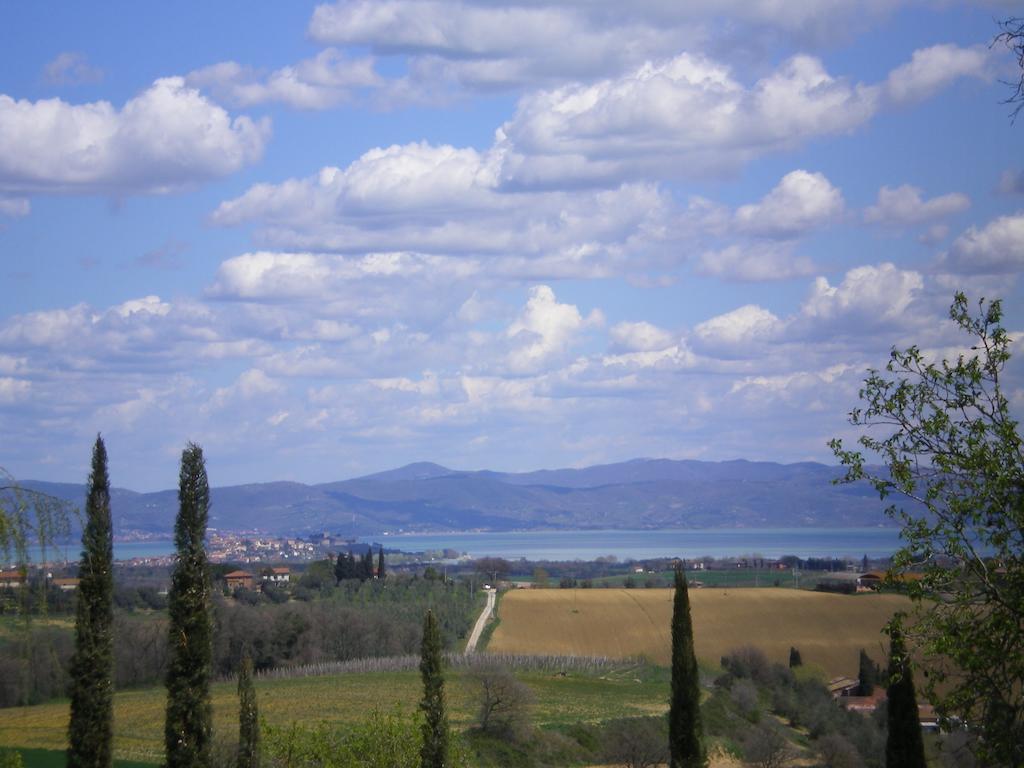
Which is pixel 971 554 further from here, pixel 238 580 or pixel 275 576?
pixel 275 576

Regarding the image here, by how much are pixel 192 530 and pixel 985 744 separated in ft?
45.6

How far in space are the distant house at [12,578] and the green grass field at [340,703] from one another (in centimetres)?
2653

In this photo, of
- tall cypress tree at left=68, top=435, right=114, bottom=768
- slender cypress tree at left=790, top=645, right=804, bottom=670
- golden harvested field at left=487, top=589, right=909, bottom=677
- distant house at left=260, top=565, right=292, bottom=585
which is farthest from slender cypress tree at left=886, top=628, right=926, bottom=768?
distant house at left=260, top=565, right=292, bottom=585

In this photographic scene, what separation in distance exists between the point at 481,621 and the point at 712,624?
780 inches

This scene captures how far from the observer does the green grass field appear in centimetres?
4281

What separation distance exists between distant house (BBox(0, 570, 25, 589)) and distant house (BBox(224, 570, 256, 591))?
301ft

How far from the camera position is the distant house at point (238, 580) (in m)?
106

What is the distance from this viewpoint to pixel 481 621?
9088 centimetres

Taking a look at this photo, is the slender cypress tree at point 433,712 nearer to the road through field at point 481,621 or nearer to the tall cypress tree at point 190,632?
the tall cypress tree at point 190,632

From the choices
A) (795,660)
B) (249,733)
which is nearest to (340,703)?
(795,660)

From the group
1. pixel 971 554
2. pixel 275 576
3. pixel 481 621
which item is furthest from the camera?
pixel 275 576

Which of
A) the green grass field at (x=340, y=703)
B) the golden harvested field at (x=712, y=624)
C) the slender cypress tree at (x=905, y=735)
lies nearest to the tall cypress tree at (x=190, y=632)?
the slender cypress tree at (x=905, y=735)

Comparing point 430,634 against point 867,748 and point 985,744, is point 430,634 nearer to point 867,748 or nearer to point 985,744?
point 985,744

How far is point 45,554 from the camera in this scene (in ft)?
36.7
